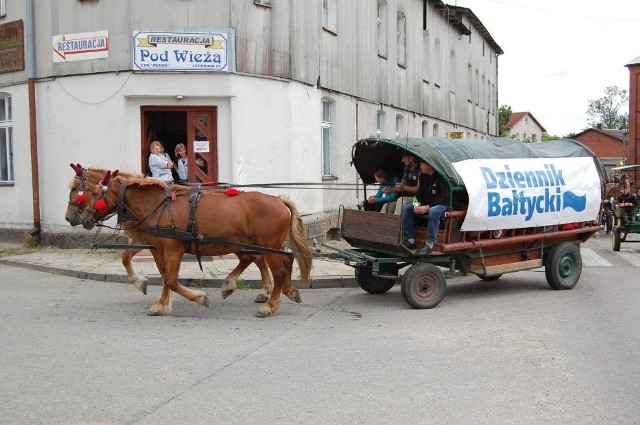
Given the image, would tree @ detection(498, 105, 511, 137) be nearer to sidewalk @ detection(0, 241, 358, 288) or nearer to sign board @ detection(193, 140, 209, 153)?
sign board @ detection(193, 140, 209, 153)

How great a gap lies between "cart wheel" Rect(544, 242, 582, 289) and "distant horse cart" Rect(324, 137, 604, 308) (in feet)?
0.05

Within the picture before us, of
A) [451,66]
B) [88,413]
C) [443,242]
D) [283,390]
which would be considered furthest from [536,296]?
[451,66]

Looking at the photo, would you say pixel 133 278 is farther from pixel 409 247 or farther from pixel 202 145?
pixel 202 145

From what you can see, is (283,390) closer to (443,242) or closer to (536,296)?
(443,242)

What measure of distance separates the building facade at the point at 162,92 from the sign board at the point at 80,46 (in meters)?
Answer: 0.02

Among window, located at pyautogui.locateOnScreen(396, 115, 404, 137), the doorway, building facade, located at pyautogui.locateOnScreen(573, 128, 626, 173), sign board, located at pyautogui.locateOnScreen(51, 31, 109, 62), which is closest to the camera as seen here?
sign board, located at pyautogui.locateOnScreen(51, 31, 109, 62)

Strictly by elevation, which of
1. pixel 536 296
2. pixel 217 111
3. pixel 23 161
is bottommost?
pixel 536 296

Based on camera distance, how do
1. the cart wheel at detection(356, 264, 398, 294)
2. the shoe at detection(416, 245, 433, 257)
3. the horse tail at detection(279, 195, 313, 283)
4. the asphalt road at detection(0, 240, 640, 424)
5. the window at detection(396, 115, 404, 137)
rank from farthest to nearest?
the window at detection(396, 115, 404, 137)
the cart wheel at detection(356, 264, 398, 294)
the shoe at detection(416, 245, 433, 257)
the horse tail at detection(279, 195, 313, 283)
the asphalt road at detection(0, 240, 640, 424)

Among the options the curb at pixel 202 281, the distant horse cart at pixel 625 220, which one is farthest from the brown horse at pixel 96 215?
the distant horse cart at pixel 625 220

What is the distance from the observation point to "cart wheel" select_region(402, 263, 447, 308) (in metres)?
9.04

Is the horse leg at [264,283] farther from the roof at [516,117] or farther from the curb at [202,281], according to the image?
the roof at [516,117]

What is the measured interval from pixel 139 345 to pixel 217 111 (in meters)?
7.55

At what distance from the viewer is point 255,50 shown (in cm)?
1390

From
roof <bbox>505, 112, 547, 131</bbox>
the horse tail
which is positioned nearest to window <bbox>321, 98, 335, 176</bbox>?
the horse tail
